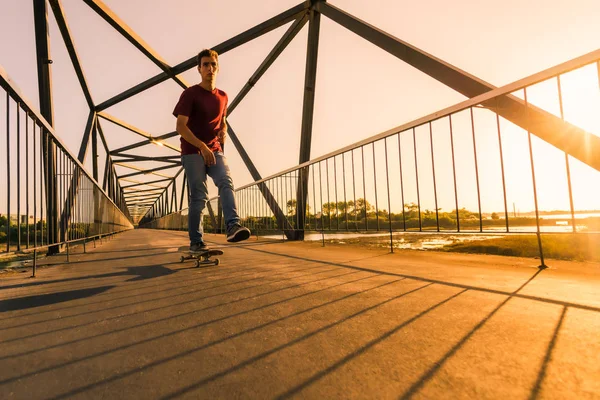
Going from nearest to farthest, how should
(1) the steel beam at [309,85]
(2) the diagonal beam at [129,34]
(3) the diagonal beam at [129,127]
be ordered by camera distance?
1. (1) the steel beam at [309,85]
2. (2) the diagonal beam at [129,34]
3. (3) the diagonal beam at [129,127]

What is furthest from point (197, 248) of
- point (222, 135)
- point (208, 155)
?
point (222, 135)

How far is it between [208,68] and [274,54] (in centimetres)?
667

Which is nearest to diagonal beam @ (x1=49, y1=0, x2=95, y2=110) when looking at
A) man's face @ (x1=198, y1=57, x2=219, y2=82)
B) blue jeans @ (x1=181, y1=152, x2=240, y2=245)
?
man's face @ (x1=198, y1=57, x2=219, y2=82)

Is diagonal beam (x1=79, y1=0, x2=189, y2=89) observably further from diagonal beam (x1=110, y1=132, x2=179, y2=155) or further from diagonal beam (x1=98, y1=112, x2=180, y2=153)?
diagonal beam (x1=110, y1=132, x2=179, y2=155)

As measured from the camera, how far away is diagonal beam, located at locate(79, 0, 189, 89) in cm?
832

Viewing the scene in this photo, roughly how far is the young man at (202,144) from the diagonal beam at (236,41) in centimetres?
525

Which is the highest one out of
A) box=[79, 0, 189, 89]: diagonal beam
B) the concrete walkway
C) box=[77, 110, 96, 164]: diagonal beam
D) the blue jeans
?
box=[79, 0, 189, 89]: diagonal beam

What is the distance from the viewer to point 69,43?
29.6ft

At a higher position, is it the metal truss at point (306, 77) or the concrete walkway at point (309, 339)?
the metal truss at point (306, 77)

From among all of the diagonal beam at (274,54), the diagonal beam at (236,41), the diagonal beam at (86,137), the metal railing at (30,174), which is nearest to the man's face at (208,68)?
the metal railing at (30,174)

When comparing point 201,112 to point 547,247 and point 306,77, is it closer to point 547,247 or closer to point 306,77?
point 547,247

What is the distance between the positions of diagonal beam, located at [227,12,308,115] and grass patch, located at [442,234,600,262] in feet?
20.6

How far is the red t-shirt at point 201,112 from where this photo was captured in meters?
2.94

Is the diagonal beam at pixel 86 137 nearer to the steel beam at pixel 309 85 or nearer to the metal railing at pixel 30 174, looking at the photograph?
the metal railing at pixel 30 174
